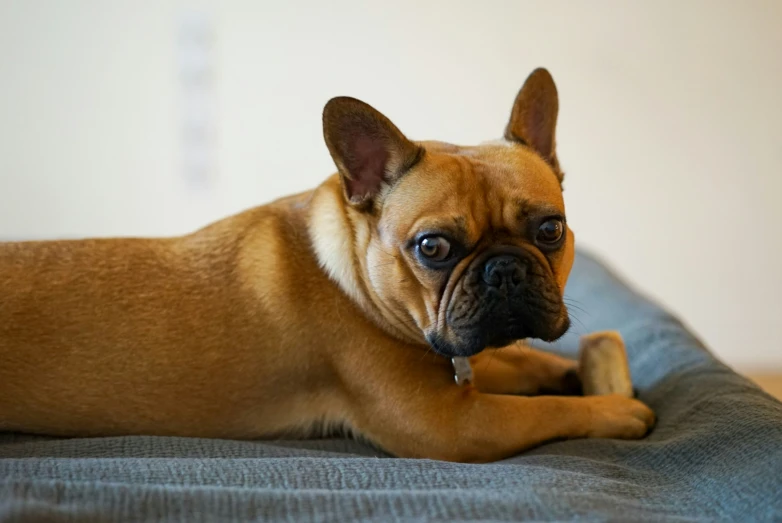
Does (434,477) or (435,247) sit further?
(435,247)

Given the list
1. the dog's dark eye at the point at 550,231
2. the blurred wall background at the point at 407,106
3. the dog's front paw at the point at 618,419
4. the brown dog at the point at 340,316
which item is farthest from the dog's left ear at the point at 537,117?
the blurred wall background at the point at 407,106

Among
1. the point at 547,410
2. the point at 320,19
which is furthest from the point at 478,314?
the point at 320,19

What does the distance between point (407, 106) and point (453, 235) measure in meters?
2.41

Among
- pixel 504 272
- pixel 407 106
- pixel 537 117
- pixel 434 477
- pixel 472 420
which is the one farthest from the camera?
pixel 407 106

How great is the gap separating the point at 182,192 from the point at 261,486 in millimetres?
2832

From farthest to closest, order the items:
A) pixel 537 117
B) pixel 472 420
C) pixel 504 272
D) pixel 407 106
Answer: pixel 407 106, pixel 537 117, pixel 472 420, pixel 504 272

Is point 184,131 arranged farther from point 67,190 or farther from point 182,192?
point 67,190

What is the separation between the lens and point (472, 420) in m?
1.46

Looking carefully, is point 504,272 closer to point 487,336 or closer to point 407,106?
point 487,336

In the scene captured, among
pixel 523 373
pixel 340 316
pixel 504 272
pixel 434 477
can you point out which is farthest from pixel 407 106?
pixel 434 477

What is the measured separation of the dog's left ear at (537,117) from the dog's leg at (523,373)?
1.44 ft

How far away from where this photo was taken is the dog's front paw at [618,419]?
1482 millimetres

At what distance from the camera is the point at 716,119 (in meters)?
3.67

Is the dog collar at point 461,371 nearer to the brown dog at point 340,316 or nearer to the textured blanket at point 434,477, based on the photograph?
the brown dog at point 340,316
